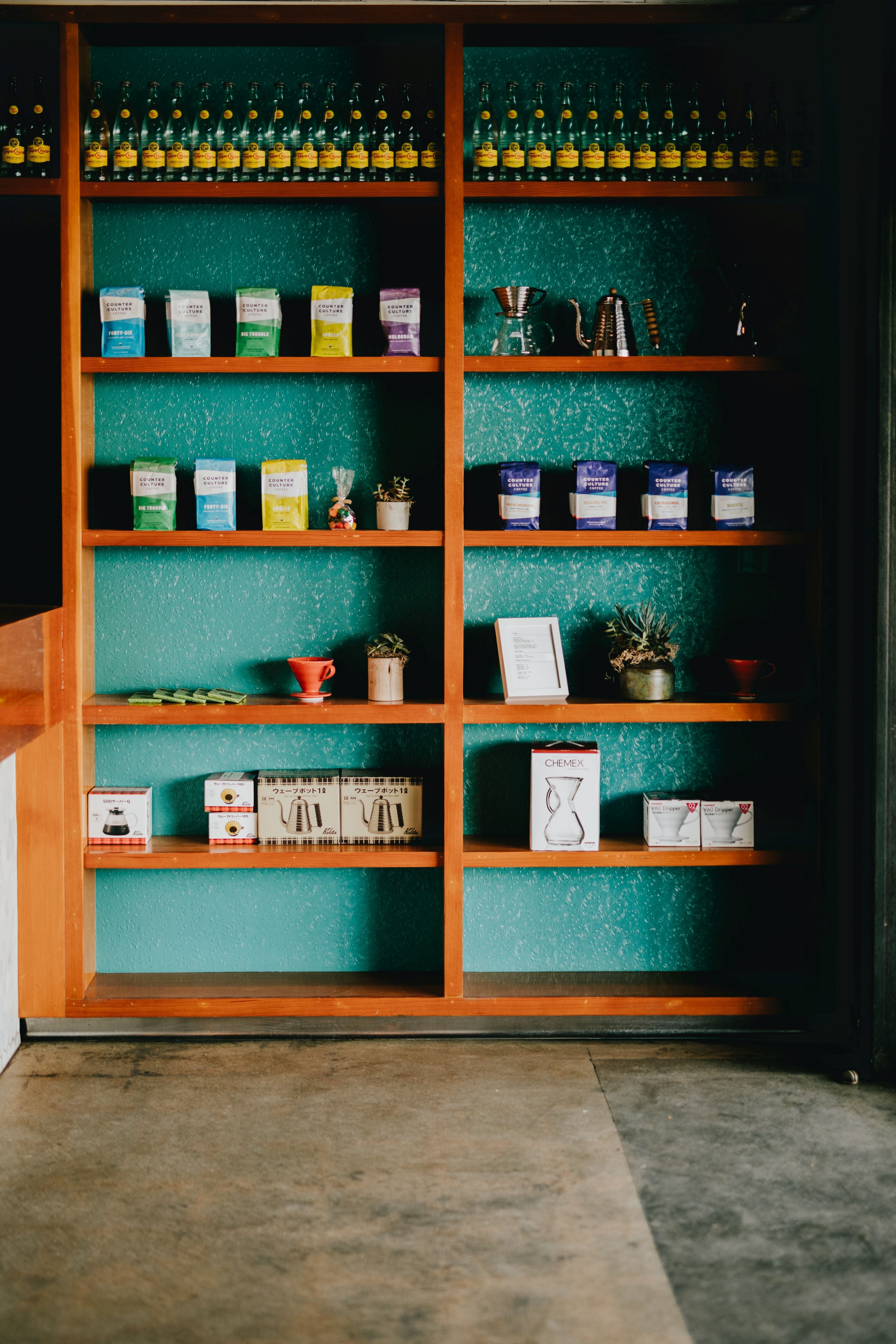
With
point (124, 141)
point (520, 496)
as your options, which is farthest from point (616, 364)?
point (124, 141)

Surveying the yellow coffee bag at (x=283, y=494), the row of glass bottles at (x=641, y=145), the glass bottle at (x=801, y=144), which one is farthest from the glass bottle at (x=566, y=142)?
the yellow coffee bag at (x=283, y=494)

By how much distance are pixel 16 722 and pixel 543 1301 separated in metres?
1.88

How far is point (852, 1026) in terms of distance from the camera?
10.9ft

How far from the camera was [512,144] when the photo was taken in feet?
11.0

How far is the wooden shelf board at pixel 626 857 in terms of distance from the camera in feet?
11.2

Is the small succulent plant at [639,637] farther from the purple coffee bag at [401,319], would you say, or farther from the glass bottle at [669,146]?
the glass bottle at [669,146]

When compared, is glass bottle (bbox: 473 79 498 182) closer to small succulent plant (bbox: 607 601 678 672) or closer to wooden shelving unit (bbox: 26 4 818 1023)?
wooden shelving unit (bbox: 26 4 818 1023)

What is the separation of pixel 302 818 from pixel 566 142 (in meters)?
2.18

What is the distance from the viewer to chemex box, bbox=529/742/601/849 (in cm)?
345

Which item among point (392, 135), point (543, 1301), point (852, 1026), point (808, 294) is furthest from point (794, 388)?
point (543, 1301)

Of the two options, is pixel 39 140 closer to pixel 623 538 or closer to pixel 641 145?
pixel 641 145

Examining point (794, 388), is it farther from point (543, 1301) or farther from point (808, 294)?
point (543, 1301)

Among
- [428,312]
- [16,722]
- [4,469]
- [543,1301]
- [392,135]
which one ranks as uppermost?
[392,135]

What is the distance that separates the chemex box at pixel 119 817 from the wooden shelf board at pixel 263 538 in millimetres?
763
